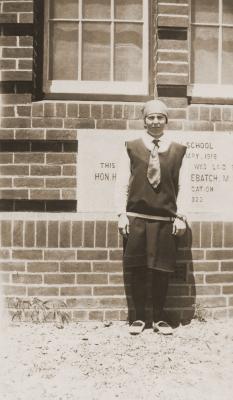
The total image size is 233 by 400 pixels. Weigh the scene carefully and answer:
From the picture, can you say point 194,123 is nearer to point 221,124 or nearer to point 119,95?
point 221,124

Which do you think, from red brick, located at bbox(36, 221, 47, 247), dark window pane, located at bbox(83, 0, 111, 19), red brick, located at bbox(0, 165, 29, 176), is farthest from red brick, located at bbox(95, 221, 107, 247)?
dark window pane, located at bbox(83, 0, 111, 19)

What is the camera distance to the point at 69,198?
16.3ft

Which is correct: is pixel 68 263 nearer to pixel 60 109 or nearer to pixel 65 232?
pixel 65 232

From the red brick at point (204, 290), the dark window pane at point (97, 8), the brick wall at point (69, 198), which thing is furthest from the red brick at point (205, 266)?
the dark window pane at point (97, 8)

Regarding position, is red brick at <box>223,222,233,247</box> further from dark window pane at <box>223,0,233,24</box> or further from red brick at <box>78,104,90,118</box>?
dark window pane at <box>223,0,233,24</box>

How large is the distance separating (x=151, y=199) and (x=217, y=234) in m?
0.88

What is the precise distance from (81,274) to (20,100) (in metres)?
1.66

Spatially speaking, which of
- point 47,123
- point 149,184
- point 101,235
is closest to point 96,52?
Result: point 47,123

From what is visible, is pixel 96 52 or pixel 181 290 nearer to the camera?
pixel 181 290

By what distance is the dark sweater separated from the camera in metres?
4.50

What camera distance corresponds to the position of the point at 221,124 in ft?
16.7

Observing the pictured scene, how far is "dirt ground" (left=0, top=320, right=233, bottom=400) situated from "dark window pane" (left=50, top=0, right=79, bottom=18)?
284 centimetres

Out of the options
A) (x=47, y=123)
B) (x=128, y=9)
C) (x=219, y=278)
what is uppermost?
(x=128, y=9)

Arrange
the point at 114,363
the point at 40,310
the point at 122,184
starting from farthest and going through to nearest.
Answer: the point at 40,310 < the point at 122,184 < the point at 114,363
